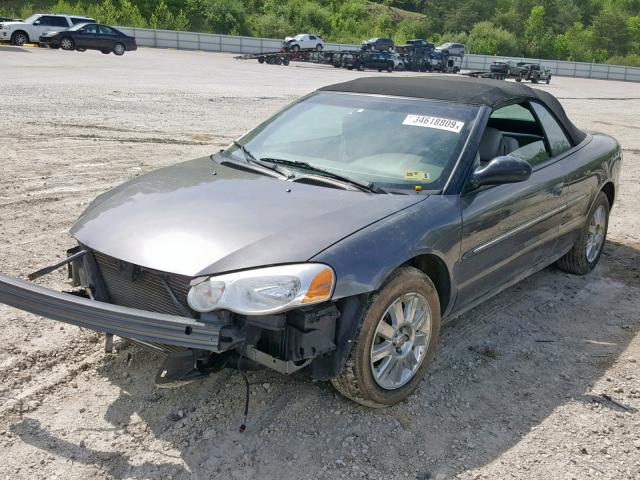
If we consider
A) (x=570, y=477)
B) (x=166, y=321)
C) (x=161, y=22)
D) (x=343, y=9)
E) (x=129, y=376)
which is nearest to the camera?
(x=166, y=321)

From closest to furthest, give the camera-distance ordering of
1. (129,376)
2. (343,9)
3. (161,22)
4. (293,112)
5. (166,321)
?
1. (166,321)
2. (129,376)
3. (293,112)
4. (161,22)
5. (343,9)

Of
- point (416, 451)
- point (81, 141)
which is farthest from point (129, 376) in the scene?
point (81, 141)

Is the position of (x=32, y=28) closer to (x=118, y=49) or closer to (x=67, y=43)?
(x=67, y=43)

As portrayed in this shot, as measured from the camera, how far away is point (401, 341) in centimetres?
347

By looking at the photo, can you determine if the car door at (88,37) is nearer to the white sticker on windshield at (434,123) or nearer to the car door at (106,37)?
the car door at (106,37)

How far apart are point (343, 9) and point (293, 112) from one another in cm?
7912

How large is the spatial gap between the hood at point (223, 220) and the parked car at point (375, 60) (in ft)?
121

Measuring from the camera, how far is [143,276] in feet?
10.2

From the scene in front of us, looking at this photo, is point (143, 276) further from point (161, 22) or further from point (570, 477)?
point (161, 22)

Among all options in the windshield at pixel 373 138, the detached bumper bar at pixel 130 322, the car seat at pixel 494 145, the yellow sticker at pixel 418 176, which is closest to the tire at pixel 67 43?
the windshield at pixel 373 138

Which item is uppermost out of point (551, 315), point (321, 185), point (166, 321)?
point (321, 185)

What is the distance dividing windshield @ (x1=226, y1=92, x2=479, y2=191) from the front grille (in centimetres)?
129

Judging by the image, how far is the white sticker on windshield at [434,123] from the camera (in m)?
4.11

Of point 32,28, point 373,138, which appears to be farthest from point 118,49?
point 373,138
